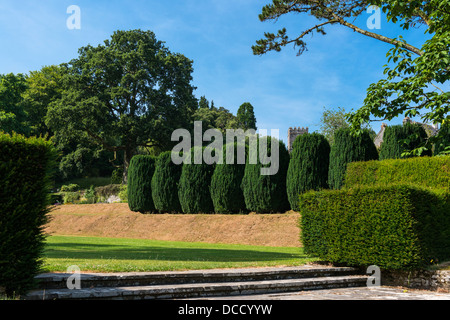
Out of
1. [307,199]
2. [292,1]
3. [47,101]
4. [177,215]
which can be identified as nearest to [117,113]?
[47,101]

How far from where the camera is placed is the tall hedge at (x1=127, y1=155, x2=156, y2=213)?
2553 cm

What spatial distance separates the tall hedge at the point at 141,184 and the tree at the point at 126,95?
13.2 m

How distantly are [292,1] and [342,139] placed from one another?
7.62m

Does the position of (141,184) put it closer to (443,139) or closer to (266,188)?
(266,188)

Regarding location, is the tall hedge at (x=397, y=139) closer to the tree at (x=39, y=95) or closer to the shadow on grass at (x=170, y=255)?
the shadow on grass at (x=170, y=255)

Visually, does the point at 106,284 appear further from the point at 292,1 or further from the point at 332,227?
the point at 292,1

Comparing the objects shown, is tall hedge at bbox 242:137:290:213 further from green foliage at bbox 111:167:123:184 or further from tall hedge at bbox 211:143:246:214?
green foliage at bbox 111:167:123:184

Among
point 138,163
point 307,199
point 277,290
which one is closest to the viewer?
point 277,290

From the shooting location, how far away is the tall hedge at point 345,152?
1897 cm

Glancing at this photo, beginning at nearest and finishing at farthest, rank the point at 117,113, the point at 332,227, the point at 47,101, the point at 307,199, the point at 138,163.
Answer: the point at 332,227, the point at 307,199, the point at 138,163, the point at 117,113, the point at 47,101

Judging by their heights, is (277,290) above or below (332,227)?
below

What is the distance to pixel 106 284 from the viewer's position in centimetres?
675

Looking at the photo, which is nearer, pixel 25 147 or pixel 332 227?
pixel 25 147

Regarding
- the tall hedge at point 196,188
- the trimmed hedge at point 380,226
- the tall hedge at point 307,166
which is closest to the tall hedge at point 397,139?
the tall hedge at point 307,166
